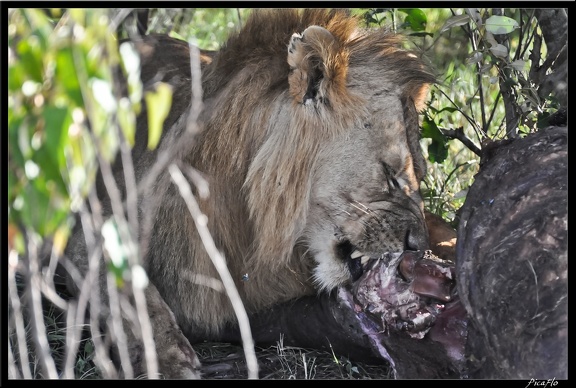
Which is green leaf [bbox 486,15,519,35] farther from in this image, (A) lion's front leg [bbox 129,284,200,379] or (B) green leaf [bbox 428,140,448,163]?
(A) lion's front leg [bbox 129,284,200,379]

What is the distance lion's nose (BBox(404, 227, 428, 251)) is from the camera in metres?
3.81

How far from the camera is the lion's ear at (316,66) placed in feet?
12.1

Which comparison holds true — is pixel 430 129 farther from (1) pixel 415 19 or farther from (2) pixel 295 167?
(2) pixel 295 167

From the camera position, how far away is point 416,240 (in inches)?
151

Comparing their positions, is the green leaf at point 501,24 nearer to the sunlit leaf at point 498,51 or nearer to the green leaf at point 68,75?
the sunlit leaf at point 498,51

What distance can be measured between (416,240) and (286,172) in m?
0.60

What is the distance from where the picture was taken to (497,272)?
A: 9.92 feet

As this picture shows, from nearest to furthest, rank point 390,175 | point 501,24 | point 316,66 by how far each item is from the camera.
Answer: point 316,66
point 390,175
point 501,24

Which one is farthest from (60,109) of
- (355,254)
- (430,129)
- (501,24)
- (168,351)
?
(430,129)

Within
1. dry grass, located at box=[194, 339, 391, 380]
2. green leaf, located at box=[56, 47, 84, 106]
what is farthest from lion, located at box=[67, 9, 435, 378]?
green leaf, located at box=[56, 47, 84, 106]

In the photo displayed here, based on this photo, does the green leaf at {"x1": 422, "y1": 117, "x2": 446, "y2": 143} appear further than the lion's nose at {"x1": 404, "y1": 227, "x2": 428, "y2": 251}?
Yes

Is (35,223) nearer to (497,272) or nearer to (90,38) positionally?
(90,38)
